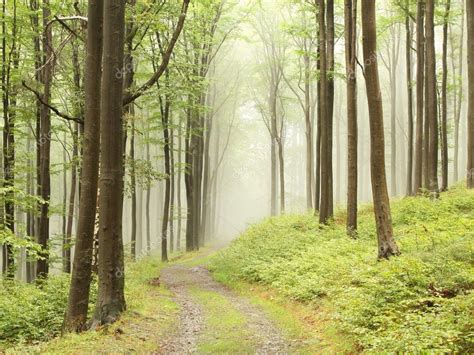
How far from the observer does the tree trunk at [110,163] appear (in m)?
8.87

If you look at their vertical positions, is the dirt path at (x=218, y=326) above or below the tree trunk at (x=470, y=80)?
below

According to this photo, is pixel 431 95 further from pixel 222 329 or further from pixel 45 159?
pixel 45 159

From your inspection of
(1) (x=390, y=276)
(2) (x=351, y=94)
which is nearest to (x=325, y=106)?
(2) (x=351, y=94)

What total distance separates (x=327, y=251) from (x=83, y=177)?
25.8 ft

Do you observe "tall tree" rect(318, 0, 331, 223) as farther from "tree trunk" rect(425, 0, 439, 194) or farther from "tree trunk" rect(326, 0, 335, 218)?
"tree trunk" rect(425, 0, 439, 194)

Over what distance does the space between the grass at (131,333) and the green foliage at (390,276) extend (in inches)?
138

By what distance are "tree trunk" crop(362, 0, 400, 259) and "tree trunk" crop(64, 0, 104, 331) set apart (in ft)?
20.6

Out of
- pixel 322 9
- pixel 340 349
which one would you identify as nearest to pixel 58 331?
pixel 340 349

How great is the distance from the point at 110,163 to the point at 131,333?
358 cm

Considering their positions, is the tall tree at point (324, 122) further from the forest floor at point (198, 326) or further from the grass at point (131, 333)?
the grass at point (131, 333)

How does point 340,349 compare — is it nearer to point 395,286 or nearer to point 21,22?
point 395,286

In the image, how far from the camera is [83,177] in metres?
8.81

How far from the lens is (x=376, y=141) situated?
9.97 metres

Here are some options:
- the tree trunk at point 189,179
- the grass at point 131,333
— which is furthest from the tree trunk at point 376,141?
the tree trunk at point 189,179
